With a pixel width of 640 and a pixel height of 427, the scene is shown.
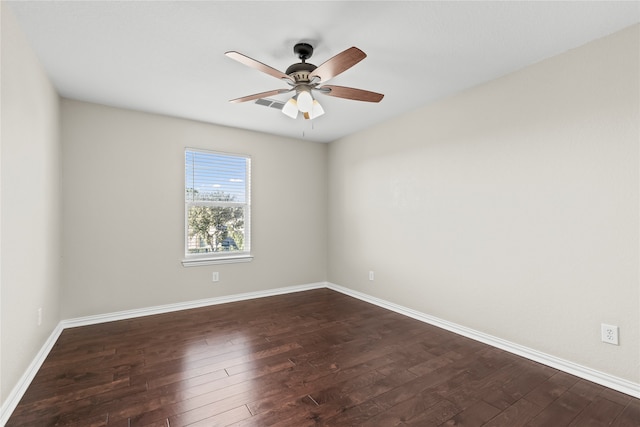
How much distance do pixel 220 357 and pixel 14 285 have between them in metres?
1.47

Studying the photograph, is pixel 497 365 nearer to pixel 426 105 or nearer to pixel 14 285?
pixel 426 105

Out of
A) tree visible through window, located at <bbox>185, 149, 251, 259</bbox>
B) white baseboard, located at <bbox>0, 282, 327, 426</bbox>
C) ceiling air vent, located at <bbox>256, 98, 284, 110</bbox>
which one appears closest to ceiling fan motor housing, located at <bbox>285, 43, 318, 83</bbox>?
ceiling air vent, located at <bbox>256, 98, 284, 110</bbox>

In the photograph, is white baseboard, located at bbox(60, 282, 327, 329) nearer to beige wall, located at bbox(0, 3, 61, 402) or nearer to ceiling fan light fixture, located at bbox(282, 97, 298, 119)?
beige wall, located at bbox(0, 3, 61, 402)

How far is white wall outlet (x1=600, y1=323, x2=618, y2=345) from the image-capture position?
2096 millimetres

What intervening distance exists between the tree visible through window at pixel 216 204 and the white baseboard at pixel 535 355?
2.33 metres

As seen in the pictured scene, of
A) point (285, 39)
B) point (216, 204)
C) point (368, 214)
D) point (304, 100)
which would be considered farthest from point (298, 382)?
point (216, 204)

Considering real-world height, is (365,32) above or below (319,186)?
above

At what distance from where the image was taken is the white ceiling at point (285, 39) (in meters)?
1.89

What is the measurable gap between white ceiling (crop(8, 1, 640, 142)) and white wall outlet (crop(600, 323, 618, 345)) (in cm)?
204

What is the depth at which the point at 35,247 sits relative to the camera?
2369 mm

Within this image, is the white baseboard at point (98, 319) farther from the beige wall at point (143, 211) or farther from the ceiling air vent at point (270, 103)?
the ceiling air vent at point (270, 103)

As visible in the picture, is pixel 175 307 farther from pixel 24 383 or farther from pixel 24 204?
pixel 24 204

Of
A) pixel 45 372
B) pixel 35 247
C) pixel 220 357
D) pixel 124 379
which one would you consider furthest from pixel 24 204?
pixel 220 357

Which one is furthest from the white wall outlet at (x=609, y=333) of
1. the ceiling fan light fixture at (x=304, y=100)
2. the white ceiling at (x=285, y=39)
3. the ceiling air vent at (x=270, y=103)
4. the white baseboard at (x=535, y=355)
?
the ceiling air vent at (x=270, y=103)
